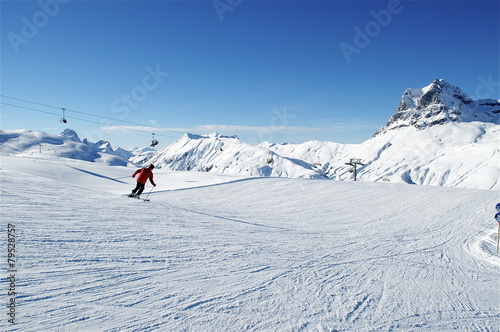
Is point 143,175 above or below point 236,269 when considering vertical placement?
above

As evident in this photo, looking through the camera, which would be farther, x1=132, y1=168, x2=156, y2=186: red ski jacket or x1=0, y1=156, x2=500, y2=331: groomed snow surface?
x1=132, y1=168, x2=156, y2=186: red ski jacket

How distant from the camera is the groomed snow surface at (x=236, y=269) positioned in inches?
155

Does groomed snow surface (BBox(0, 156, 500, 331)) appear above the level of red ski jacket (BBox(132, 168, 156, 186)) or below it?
below

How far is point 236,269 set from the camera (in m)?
5.62

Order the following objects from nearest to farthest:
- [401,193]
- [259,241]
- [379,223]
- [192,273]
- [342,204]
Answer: [192,273], [259,241], [379,223], [342,204], [401,193]

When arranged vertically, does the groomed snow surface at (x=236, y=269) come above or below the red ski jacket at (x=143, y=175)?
below

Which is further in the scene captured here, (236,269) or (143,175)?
(143,175)

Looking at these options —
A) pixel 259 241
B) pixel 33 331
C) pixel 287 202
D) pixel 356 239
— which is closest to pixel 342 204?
pixel 287 202

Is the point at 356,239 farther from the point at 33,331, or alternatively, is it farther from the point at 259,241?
the point at 33,331

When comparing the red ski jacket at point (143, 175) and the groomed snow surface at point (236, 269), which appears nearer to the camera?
the groomed snow surface at point (236, 269)

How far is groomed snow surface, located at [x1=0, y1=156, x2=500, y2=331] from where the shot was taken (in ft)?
12.9

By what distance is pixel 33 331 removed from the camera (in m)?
3.25

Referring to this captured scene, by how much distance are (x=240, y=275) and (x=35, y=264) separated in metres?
3.50

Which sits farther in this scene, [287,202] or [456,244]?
[287,202]
